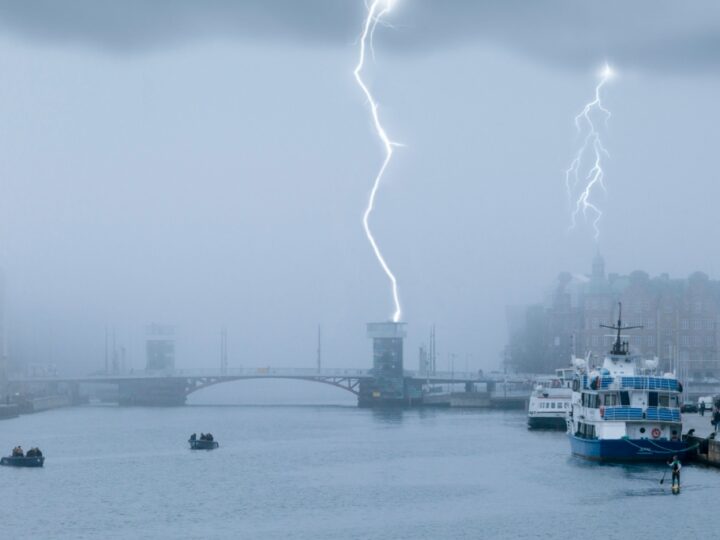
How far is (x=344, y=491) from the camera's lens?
77.7 m

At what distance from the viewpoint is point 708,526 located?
201ft

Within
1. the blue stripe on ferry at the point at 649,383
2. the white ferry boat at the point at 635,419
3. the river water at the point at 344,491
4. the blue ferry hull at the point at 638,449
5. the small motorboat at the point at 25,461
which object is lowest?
the river water at the point at 344,491

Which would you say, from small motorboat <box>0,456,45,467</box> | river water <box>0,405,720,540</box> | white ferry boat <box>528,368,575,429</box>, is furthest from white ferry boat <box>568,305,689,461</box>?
white ferry boat <box>528,368,575,429</box>

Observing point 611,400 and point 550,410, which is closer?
point 611,400

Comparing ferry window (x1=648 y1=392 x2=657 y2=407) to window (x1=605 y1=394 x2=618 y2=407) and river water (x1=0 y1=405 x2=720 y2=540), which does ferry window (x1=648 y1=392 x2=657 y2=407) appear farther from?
river water (x1=0 y1=405 x2=720 y2=540)

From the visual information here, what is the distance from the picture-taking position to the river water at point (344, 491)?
62875 millimetres

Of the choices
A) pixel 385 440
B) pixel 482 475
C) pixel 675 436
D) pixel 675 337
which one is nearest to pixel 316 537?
pixel 482 475

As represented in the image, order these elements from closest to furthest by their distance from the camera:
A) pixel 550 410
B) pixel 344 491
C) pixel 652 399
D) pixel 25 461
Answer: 1. pixel 344 491
2. pixel 652 399
3. pixel 25 461
4. pixel 550 410

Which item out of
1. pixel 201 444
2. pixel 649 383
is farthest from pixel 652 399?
pixel 201 444

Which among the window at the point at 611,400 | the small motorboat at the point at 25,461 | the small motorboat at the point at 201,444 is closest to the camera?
the window at the point at 611,400

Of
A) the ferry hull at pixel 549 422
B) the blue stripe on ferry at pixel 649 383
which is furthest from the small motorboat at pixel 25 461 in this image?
the ferry hull at pixel 549 422

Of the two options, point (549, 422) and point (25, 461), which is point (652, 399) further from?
point (549, 422)

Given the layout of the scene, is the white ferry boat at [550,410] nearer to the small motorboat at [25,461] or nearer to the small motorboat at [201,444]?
the small motorboat at [201,444]

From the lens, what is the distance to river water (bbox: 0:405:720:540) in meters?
62.9
